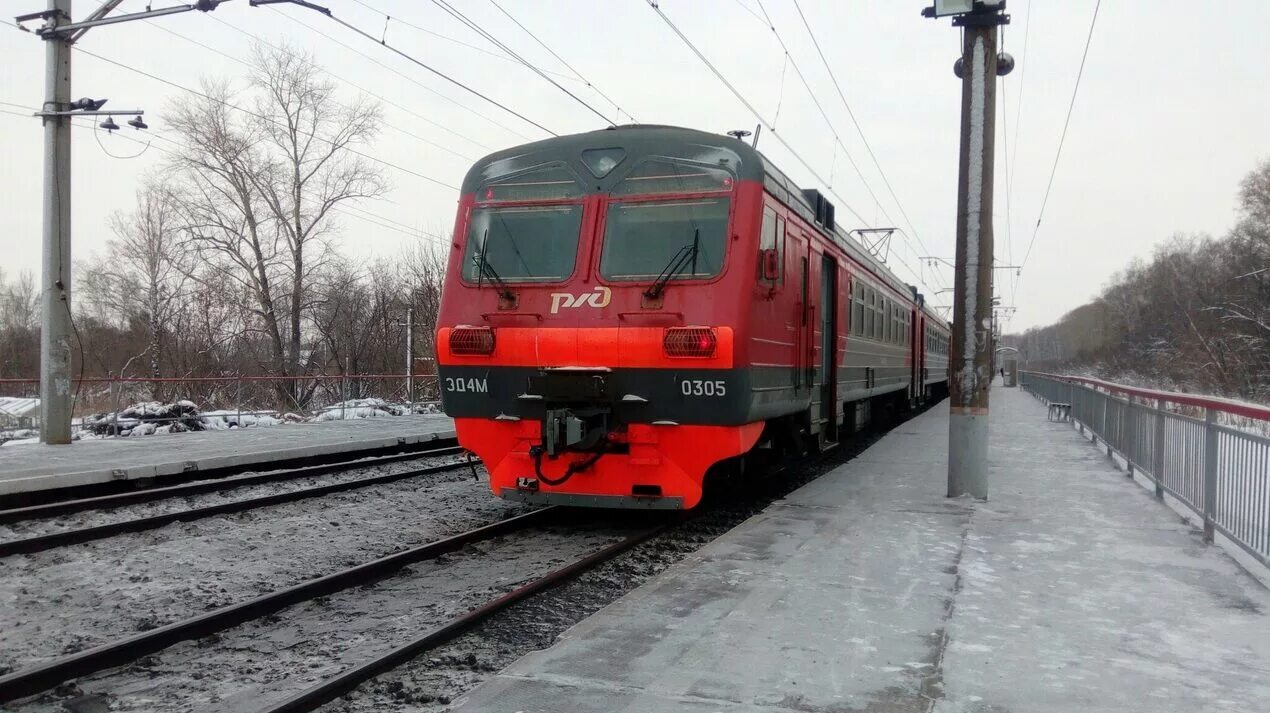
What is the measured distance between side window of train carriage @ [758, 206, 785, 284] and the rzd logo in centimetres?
133

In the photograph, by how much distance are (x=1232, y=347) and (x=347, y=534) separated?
5087 centimetres

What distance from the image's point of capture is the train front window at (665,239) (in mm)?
7586

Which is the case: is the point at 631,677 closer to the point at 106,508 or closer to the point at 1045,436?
the point at 106,508

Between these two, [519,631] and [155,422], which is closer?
[519,631]

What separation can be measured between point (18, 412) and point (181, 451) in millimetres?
4943

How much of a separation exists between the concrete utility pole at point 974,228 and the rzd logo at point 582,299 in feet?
13.1

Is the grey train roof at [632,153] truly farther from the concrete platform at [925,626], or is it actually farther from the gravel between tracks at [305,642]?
the gravel between tracks at [305,642]

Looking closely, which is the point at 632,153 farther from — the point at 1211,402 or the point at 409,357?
the point at 409,357

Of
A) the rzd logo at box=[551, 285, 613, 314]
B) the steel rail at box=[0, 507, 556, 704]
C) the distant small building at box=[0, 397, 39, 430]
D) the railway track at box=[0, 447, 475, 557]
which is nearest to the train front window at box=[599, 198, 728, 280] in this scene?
the rzd logo at box=[551, 285, 613, 314]

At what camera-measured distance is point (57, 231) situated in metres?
13.8

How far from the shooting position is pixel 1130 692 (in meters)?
4.00

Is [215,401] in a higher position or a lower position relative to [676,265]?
lower

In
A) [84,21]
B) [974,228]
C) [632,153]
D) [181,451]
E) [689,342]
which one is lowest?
[181,451]

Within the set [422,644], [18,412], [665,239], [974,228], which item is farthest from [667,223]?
[18,412]
